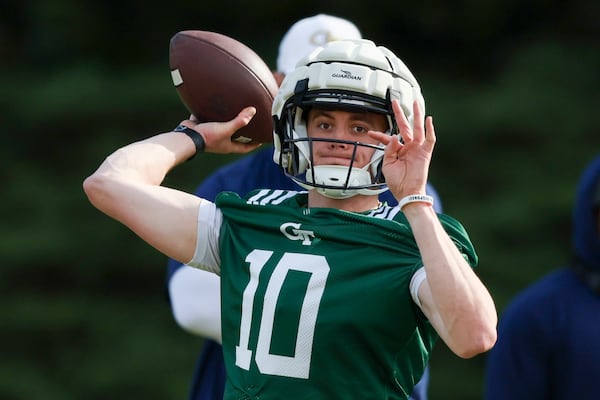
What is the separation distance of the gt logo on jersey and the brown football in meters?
0.46

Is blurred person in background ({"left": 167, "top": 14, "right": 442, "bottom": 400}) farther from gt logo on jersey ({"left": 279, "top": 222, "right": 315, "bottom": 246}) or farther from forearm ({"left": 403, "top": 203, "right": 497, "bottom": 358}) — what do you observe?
forearm ({"left": 403, "top": 203, "right": 497, "bottom": 358})

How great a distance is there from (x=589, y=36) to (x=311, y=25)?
450 centimetres

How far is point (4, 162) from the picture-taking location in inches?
375

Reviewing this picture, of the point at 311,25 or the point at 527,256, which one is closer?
the point at 311,25

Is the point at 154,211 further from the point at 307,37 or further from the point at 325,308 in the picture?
the point at 307,37

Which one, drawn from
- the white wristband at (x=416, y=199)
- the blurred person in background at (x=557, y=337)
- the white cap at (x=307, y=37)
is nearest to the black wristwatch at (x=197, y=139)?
the white wristband at (x=416, y=199)

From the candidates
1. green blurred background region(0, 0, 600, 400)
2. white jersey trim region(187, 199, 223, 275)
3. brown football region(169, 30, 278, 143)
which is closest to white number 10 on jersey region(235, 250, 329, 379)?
white jersey trim region(187, 199, 223, 275)

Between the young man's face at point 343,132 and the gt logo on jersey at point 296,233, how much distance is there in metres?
Result: 0.16

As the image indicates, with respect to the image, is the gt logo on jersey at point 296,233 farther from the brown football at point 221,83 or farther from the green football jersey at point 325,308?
the brown football at point 221,83

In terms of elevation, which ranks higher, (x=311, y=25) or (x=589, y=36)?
(x=311, y=25)

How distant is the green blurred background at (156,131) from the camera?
844 cm

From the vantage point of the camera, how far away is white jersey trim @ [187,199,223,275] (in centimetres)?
337

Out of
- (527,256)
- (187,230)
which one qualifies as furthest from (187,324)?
(527,256)

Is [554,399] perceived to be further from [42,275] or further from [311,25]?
[42,275]
